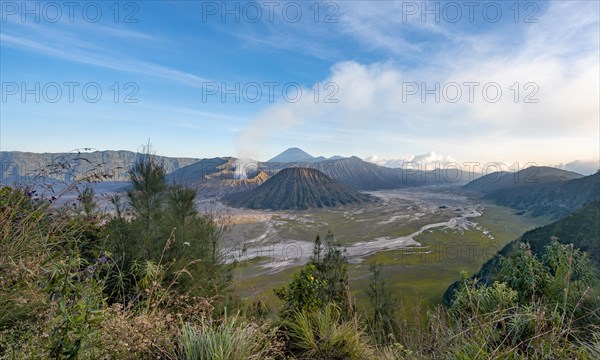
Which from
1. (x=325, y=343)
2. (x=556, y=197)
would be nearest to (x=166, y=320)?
(x=325, y=343)

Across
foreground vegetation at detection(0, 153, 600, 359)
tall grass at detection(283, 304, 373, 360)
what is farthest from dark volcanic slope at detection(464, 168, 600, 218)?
tall grass at detection(283, 304, 373, 360)

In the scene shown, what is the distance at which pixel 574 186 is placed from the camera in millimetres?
147500

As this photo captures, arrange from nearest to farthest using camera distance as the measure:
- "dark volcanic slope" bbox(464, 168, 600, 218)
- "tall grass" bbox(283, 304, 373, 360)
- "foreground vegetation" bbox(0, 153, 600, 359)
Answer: "foreground vegetation" bbox(0, 153, 600, 359) → "tall grass" bbox(283, 304, 373, 360) → "dark volcanic slope" bbox(464, 168, 600, 218)

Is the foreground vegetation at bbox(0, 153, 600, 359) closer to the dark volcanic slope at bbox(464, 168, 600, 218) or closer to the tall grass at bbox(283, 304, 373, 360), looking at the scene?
the tall grass at bbox(283, 304, 373, 360)

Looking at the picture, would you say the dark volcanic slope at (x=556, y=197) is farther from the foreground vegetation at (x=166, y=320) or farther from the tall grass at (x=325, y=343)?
the tall grass at (x=325, y=343)

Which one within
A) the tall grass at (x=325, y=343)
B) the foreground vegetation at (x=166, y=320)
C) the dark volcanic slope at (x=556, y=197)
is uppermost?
the foreground vegetation at (x=166, y=320)

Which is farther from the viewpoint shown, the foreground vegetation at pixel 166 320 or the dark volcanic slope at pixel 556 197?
the dark volcanic slope at pixel 556 197

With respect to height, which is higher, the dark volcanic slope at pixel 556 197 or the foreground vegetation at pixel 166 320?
the foreground vegetation at pixel 166 320

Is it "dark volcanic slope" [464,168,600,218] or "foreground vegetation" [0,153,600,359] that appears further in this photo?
"dark volcanic slope" [464,168,600,218]

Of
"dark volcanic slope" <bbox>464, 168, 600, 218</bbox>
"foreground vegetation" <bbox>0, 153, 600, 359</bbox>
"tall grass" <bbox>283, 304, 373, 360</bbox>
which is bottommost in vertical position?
"dark volcanic slope" <bbox>464, 168, 600, 218</bbox>

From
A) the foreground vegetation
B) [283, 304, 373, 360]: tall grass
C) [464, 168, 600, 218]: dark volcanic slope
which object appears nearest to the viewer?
the foreground vegetation

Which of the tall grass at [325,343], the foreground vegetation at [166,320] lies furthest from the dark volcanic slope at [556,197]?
the tall grass at [325,343]

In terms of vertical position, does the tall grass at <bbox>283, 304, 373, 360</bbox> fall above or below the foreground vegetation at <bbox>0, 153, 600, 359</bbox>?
below

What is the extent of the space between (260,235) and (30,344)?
108 meters
